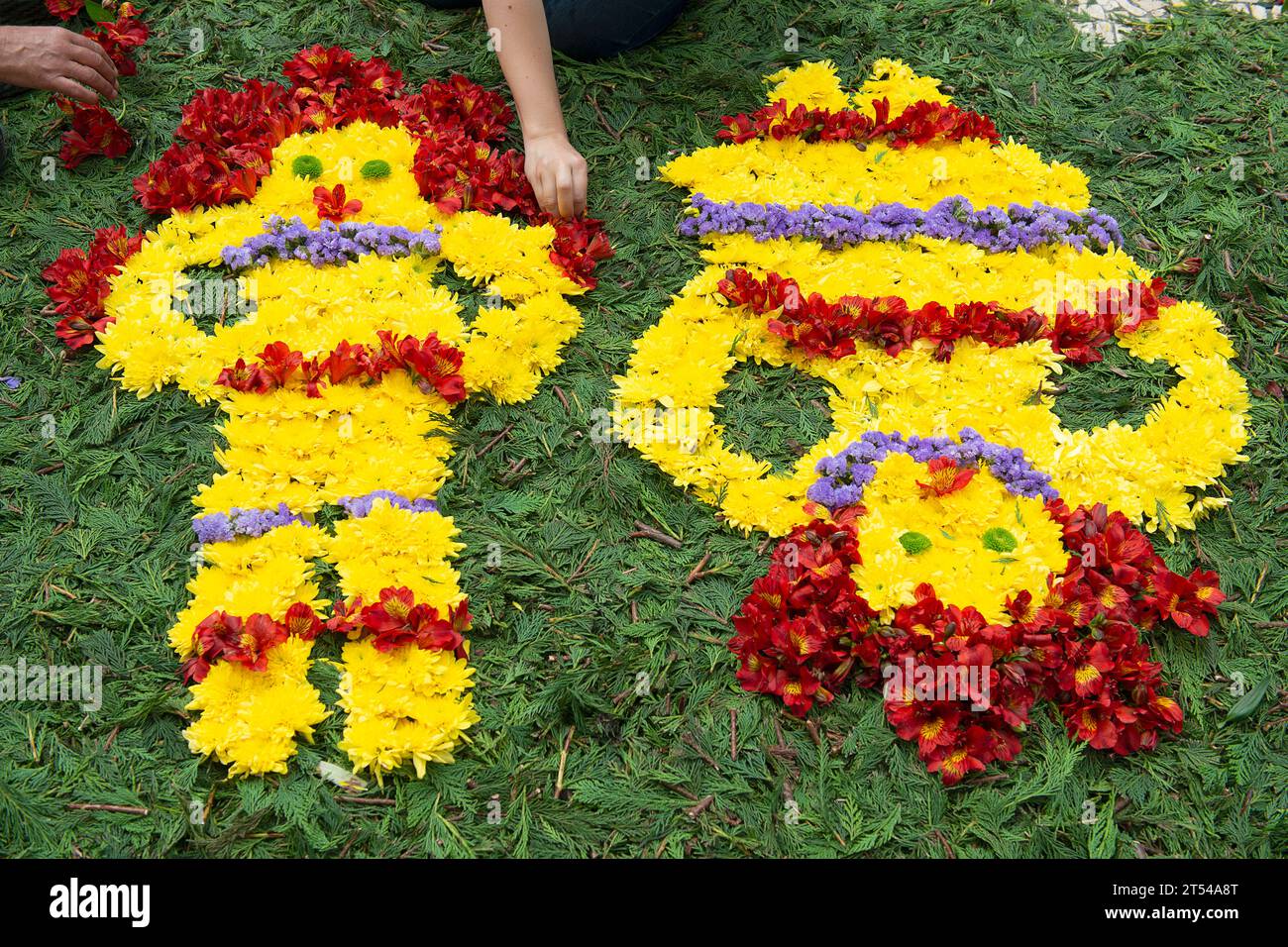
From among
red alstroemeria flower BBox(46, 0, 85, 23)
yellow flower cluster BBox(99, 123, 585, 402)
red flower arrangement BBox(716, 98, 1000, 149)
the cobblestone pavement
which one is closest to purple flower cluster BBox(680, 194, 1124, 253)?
red flower arrangement BBox(716, 98, 1000, 149)

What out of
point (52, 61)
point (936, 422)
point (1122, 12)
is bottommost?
point (936, 422)

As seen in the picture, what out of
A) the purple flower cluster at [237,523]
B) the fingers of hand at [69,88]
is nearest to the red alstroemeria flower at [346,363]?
the purple flower cluster at [237,523]

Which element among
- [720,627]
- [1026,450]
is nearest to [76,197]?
[720,627]

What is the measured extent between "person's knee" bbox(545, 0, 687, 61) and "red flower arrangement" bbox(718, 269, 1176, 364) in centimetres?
137

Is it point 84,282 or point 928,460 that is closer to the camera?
point 928,460

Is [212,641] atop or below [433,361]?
below

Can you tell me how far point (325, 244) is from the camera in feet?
11.8

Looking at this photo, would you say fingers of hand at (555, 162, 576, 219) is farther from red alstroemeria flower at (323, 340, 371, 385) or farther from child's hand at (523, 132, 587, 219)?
red alstroemeria flower at (323, 340, 371, 385)

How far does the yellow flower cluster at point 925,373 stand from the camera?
3.24 m

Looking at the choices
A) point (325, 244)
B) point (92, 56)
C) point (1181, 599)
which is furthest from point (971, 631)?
point (92, 56)

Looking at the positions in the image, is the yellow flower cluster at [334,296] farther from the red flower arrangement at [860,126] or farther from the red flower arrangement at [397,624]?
the red flower arrangement at [860,126]

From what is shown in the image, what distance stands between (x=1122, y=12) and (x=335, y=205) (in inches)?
146

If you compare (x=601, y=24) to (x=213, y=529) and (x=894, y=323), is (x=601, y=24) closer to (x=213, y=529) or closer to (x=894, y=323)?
(x=894, y=323)

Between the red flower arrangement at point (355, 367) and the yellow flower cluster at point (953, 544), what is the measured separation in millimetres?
1345
